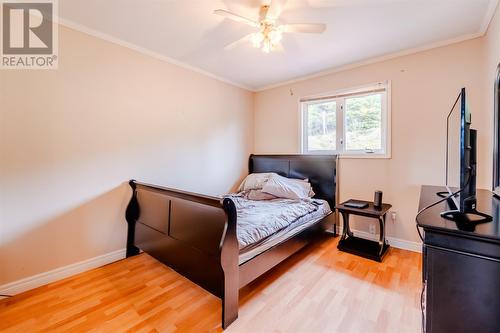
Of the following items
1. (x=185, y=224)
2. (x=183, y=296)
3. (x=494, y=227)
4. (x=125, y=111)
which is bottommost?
(x=183, y=296)

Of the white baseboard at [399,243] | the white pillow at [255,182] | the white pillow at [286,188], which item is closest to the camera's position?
the white baseboard at [399,243]

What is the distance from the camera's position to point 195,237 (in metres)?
1.73

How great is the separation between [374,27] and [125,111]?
109 inches

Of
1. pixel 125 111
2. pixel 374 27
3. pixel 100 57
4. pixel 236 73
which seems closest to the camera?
pixel 374 27

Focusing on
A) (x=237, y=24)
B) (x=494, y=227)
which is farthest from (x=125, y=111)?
(x=494, y=227)

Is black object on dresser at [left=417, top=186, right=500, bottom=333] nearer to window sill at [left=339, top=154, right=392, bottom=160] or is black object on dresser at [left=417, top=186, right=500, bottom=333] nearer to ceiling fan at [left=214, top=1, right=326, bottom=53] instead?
ceiling fan at [left=214, top=1, right=326, bottom=53]

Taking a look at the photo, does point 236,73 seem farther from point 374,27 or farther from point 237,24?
point 374,27

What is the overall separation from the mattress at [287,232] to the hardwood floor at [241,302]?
369 mm

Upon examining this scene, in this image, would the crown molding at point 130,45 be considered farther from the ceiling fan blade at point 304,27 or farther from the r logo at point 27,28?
the ceiling fan blade at point 304,27

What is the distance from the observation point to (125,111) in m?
2.52

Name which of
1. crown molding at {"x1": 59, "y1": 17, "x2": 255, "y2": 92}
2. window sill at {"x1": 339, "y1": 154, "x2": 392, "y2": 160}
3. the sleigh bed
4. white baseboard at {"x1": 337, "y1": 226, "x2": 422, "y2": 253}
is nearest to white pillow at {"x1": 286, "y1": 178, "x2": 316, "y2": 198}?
the sleigh bed

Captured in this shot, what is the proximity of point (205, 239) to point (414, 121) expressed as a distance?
8.91 feet

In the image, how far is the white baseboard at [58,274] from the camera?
1.88 m

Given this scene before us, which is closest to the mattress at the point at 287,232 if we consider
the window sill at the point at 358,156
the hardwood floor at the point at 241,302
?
the hardwood floor at the point at 241,302
